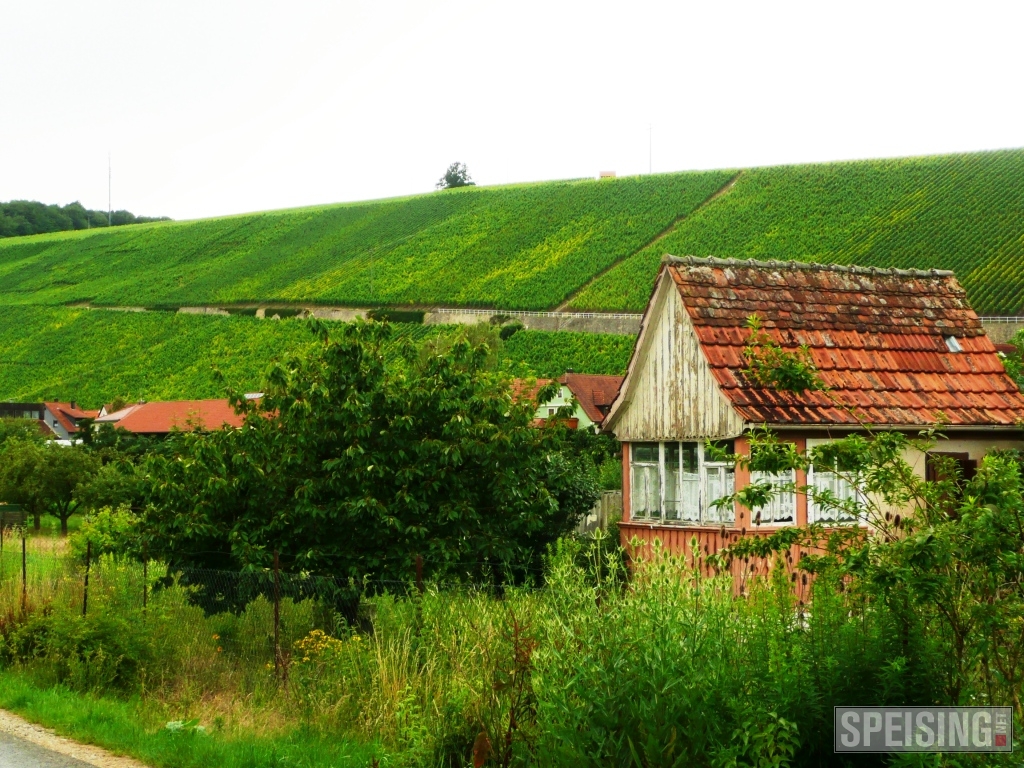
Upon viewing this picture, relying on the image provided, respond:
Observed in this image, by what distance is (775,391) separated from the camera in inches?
737

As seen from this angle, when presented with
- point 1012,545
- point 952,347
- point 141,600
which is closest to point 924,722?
point 1012,545

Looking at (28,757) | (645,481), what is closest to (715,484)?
(645,481)

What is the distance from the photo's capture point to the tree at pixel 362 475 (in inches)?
596

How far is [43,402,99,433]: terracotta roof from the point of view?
90206mm

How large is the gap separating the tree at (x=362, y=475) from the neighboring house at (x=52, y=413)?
78.3 meters

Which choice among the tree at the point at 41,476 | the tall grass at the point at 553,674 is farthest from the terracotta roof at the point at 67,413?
the tall grass at the point at 553,674

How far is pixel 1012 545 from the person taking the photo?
22.1ft

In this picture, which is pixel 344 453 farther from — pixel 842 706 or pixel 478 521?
pixel 842 706

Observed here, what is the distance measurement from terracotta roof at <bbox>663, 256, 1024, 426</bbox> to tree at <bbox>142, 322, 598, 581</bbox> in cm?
408

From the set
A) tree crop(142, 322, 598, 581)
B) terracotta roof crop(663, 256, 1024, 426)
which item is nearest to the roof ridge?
terracotta roof crop(663, 256, 1024, 426)

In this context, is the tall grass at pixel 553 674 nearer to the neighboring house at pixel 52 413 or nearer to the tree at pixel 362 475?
the tree at pixel 362 475

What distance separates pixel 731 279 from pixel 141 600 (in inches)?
430

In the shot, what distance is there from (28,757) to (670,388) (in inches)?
485

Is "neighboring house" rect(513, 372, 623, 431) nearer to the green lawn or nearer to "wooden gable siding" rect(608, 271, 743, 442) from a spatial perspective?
"wooden gable siding" rect(608, 271, 743, 442)
